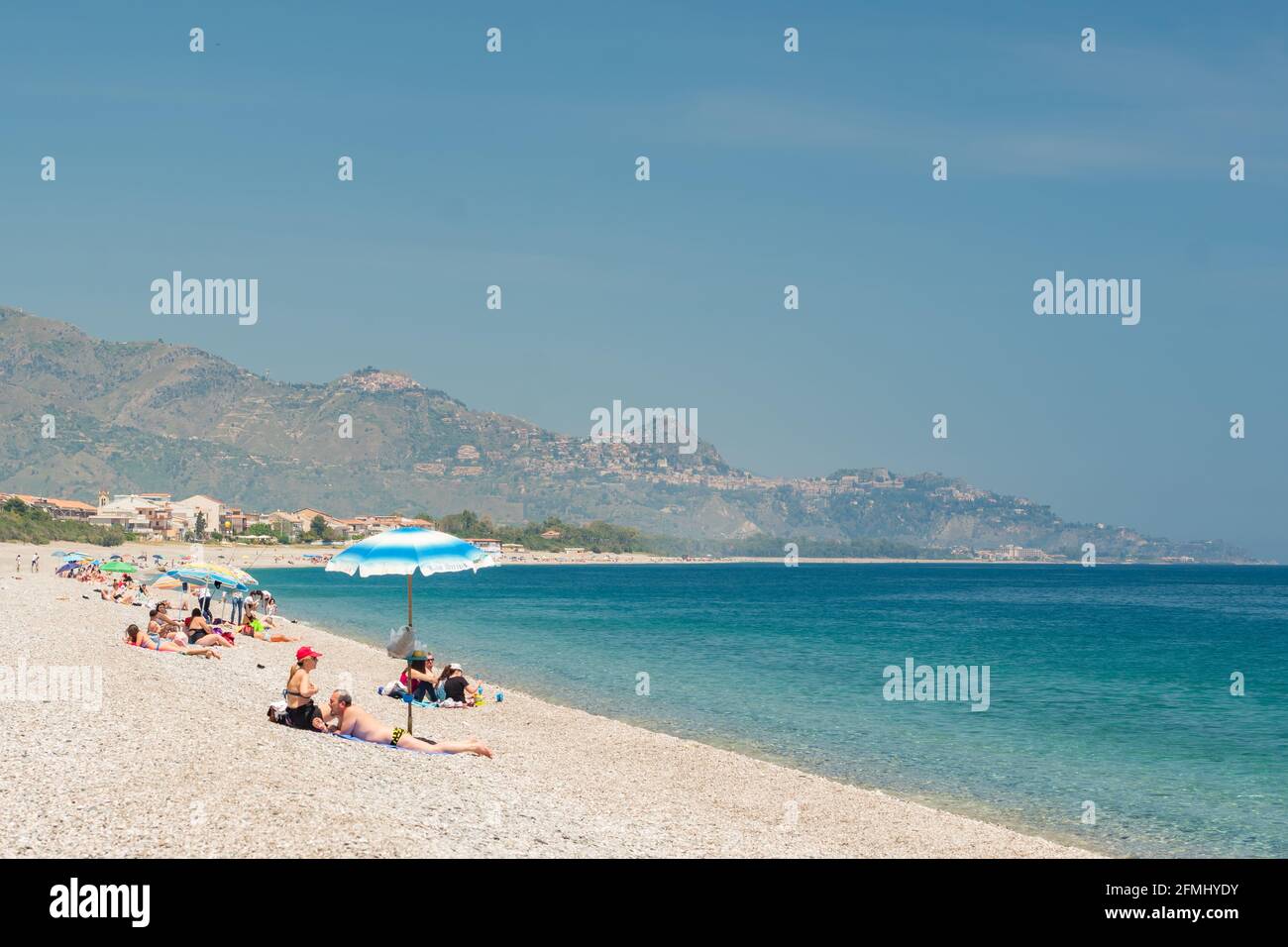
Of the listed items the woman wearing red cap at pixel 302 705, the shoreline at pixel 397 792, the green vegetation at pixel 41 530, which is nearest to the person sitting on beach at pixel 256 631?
the shoreline at pixel 397 792

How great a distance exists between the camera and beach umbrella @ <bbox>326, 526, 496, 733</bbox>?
16969mm

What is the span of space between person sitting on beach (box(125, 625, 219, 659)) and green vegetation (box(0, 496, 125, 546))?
101407 mm

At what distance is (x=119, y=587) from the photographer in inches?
1923

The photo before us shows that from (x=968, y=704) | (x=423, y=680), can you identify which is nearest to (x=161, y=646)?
(x=423, y=680)

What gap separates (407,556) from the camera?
56.0 ft

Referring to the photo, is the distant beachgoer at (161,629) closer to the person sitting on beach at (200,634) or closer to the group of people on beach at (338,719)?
the person sitting on beach at (200,634)

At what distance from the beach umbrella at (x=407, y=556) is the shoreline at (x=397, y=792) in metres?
2.59

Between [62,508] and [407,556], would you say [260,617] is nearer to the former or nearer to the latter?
[407,556]

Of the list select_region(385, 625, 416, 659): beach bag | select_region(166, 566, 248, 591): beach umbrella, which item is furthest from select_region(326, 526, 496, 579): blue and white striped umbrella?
select_region(166, 566, 248, 591): beach umbrella

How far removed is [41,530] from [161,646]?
115362 mm

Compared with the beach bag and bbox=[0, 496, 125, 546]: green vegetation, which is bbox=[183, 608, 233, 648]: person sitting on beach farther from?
bbox=[0, 496, 125, 546]: green vegetation
